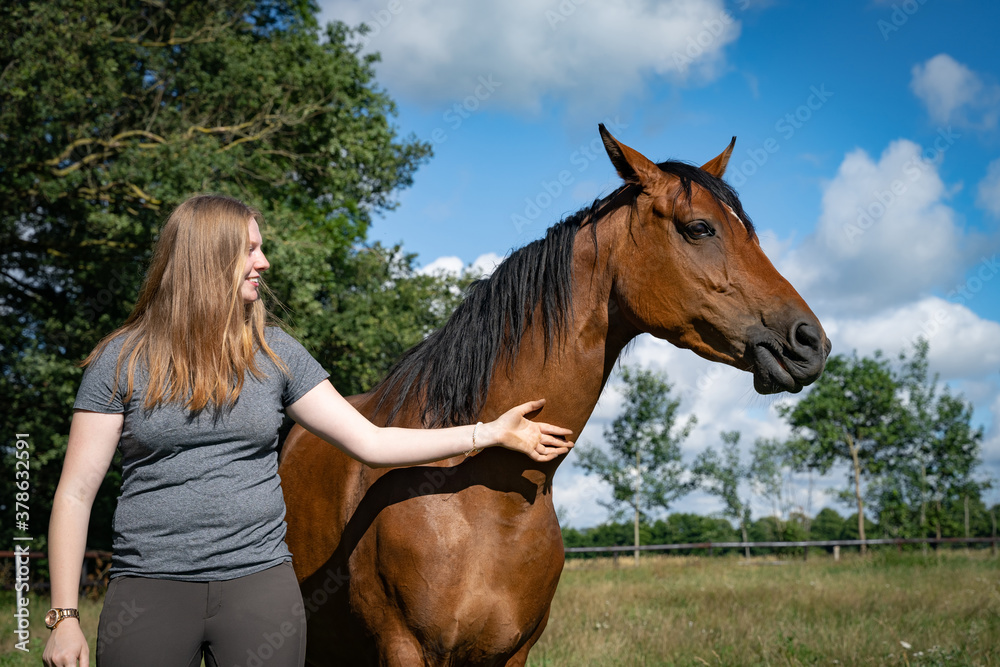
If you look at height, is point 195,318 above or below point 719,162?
below

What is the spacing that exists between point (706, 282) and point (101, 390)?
197 cm

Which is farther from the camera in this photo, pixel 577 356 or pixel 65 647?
pixel 577 356

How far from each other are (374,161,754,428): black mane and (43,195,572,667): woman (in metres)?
0.88

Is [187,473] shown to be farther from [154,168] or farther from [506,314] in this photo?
[154,168]

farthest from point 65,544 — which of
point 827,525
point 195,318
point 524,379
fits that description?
point 827,525

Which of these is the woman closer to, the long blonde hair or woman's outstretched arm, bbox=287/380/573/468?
the long blonde hair

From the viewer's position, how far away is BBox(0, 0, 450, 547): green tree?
10.1 metres

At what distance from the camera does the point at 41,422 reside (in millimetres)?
12188

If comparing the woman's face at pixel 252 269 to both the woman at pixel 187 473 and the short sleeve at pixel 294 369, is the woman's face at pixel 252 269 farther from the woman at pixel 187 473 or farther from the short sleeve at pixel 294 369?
the short sleeve at pixel 294 369

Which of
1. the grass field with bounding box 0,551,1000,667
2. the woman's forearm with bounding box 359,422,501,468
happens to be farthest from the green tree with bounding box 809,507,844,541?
the woman's forearm with bounding box 359,422,501,468

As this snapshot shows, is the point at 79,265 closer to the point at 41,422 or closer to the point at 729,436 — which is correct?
the point at 41,422

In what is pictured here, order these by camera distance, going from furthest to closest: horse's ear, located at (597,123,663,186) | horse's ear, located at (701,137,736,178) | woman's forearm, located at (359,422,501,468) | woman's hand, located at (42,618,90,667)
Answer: horse's ear, located at (701,137,736,178), horse's ear, located at (597,123,663,186), woman's forearm, located at (359,422,501,468), woman's hand, located at (42,618,90,667)

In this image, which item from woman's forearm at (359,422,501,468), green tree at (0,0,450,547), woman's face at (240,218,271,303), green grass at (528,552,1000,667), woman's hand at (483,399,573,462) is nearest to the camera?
woman's face at (240,218,271,303)

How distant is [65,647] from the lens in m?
1.71
